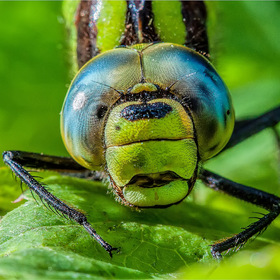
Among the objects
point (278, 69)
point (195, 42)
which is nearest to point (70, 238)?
point (195, 42)

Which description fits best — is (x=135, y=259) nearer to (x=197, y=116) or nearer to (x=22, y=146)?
(x=197, y=116)

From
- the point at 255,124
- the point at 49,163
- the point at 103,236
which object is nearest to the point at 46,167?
the point at 49,163

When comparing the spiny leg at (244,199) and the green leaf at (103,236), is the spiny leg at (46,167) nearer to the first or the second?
the green leaf at (103,236)

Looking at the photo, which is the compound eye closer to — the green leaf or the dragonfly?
the dragonfly

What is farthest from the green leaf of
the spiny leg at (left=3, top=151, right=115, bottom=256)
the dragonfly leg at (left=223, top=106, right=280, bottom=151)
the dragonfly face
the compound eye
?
the dragonfly leg at (left=223, top=106, right=280, bottom=151)

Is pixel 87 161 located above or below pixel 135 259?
above

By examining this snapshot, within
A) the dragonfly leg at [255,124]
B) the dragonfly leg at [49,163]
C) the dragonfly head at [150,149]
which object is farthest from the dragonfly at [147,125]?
the dragonfly leg at [255,124]
